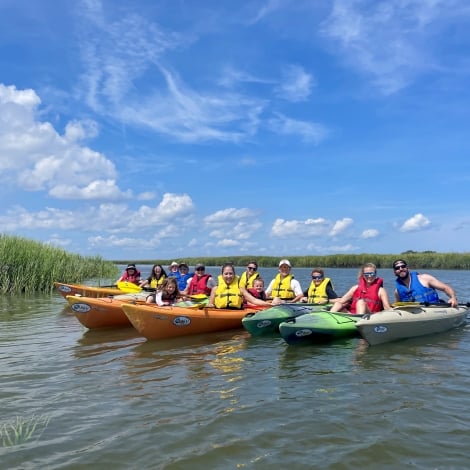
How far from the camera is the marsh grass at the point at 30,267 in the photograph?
15.5 metres

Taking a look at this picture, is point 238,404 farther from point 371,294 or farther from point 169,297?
point 169,297

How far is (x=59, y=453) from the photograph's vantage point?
3.49m

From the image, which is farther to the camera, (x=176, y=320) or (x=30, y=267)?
(x=30, y=267)

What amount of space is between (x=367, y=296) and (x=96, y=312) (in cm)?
507

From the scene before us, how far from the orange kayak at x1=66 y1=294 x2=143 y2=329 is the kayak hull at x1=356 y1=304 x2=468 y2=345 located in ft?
15.5

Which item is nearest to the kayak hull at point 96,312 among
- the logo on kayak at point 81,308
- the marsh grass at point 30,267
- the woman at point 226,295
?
the logo on kayak at point 81,308

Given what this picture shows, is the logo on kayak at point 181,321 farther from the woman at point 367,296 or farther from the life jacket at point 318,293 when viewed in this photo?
the life jacket at point 318,293

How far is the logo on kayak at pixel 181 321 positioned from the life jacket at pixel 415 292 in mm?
3931

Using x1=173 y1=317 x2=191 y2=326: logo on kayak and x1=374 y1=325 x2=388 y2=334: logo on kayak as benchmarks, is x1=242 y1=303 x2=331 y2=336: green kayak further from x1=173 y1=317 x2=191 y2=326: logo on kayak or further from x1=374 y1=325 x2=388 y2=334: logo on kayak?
x1=374 y1=325 x2=388 y2=334: logo on kayak

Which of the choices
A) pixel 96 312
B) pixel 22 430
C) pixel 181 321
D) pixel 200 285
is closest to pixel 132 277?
pixel 200 285

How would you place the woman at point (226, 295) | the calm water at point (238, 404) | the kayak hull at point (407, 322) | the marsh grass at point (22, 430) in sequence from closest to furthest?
the calm water at point (238, 404)
the marsh grass at point (22, 430)
the kayak hull at point (407, 322)
the woman at point (226, 295)

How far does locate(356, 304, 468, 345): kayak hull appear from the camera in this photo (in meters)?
7.05

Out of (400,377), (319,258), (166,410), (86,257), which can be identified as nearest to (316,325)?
(400,377)

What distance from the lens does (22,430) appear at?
3.90 metres
